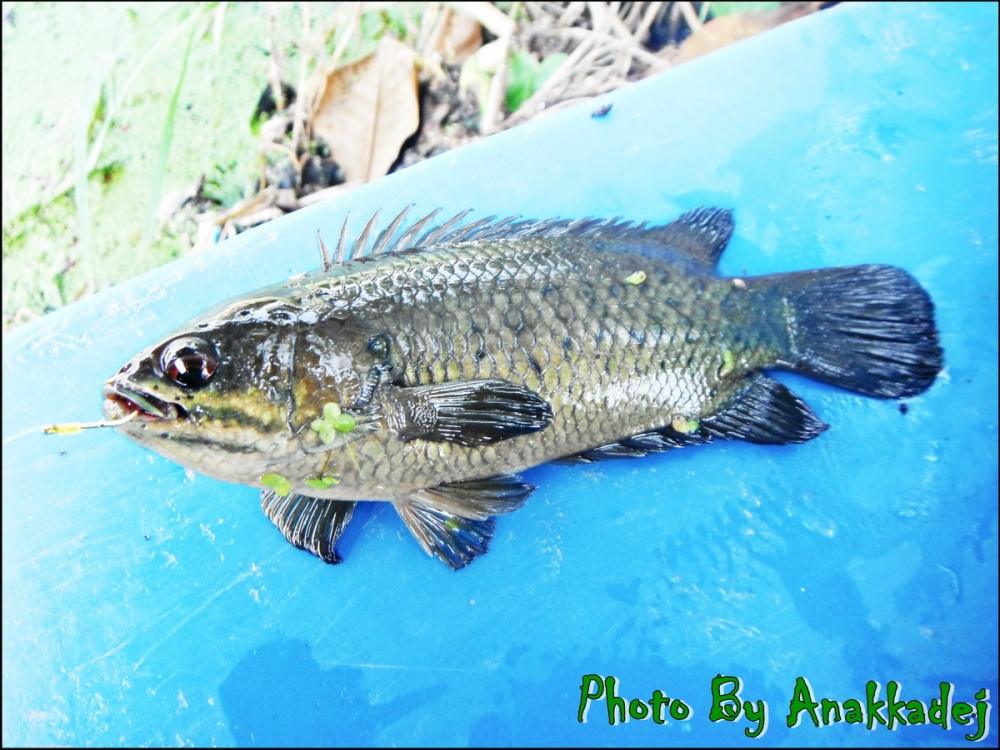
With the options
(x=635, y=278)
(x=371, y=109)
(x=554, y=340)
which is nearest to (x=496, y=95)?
(x=371, y=109)

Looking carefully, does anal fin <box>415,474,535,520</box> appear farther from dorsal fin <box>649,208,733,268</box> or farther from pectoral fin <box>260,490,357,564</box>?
dorsal fin <box>649,208,733,268</box>

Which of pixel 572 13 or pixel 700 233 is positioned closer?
pixel 700 233

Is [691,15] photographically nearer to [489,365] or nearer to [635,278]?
[635,278]

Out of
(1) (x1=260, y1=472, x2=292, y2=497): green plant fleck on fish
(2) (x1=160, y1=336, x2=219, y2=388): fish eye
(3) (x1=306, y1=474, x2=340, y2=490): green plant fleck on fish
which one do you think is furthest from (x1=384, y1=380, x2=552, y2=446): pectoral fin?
(2) (x1=160, y1=336, x2=219, y2=388): fish eye

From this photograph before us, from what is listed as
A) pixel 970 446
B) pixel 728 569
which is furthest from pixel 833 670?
pixel 970 446

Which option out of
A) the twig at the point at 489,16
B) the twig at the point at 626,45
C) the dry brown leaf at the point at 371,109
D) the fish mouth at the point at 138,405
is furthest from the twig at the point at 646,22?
the fish mouth at the point at 138,405

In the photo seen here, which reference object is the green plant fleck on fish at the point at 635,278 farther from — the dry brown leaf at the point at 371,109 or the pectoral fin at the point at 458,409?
the dry brown leaf at the point at 371,109

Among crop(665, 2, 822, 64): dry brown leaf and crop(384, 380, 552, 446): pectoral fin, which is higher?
crop(665, 2, 822, 64): dry brown leaf
